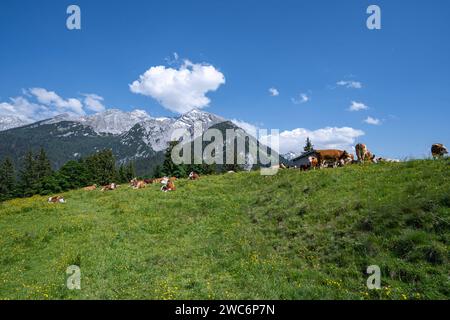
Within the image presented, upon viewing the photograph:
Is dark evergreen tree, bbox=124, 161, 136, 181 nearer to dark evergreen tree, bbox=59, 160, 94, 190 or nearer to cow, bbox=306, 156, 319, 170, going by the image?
dark evergreen tree, bbox=59, 160, 94, 190

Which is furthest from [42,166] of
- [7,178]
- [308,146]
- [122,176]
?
[308,146]

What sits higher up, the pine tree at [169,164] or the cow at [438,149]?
the pine tree at [169,164]

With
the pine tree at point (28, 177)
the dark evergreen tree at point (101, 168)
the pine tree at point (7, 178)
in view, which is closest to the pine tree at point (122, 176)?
the dark evergreen tree at point (101, 168)

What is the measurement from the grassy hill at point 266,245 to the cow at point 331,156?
5.09m

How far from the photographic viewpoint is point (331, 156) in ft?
102

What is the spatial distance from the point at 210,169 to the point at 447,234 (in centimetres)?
8943

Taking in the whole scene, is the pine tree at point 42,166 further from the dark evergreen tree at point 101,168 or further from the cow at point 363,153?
the cow at point 363,153

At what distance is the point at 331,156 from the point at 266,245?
1717cm

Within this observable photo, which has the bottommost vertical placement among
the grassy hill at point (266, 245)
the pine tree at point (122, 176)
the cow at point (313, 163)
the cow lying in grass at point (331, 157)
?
the grassy hill at point (266, 245)

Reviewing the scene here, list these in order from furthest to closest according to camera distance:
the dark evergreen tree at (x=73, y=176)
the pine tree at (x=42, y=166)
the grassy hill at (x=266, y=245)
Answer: the pine tree at (x=42, y=166)
the dark evergreen tree at (x=73, y=176)
the grassy hill at (x=266, y=245)

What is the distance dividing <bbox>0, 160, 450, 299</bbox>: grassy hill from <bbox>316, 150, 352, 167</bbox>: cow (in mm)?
5087

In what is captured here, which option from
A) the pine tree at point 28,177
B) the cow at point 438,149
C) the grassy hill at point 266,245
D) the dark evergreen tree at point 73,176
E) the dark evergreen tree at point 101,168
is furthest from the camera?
the pine tree at point 28,177

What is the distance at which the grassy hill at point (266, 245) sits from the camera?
11.7m
